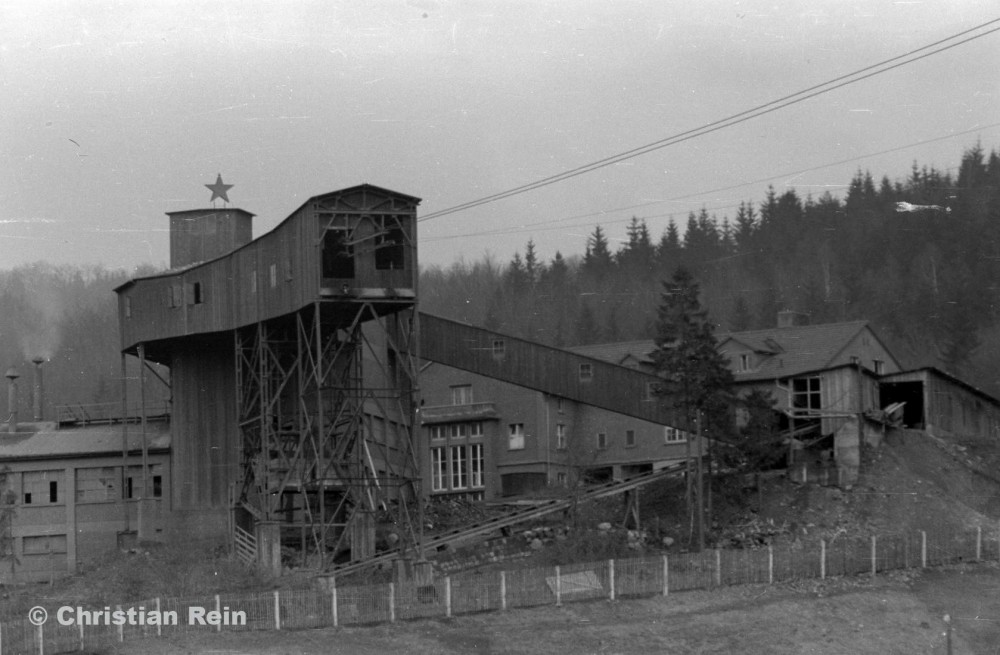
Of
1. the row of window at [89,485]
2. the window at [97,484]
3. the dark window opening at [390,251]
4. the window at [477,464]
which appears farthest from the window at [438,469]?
the dark window opening at [390,251]

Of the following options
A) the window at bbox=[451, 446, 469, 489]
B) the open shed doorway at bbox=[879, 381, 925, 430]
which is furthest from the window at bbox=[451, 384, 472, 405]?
the open shed doorway at bbox=[879, 381, 925, 430]

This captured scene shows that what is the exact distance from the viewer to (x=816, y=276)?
121 m

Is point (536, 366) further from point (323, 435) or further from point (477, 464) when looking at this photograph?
point (477, 464)

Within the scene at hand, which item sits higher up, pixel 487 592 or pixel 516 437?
pixel 516 437

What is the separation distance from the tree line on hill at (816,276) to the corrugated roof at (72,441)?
56.9 metres

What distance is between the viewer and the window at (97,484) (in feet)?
193

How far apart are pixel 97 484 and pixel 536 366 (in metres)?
18.5

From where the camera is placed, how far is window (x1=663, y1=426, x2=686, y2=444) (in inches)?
2682

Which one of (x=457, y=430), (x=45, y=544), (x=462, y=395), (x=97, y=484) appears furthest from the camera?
(x=462, y=395)

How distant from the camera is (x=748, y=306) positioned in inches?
4722

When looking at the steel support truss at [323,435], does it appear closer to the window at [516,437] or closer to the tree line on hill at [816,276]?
the window at [516,437]

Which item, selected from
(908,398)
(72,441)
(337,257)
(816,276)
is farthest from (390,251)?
(816,276)

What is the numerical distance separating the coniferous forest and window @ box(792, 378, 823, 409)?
42.8 metres

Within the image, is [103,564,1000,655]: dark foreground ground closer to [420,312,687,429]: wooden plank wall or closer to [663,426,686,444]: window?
[420,312,687,429]: wooden plank wall
